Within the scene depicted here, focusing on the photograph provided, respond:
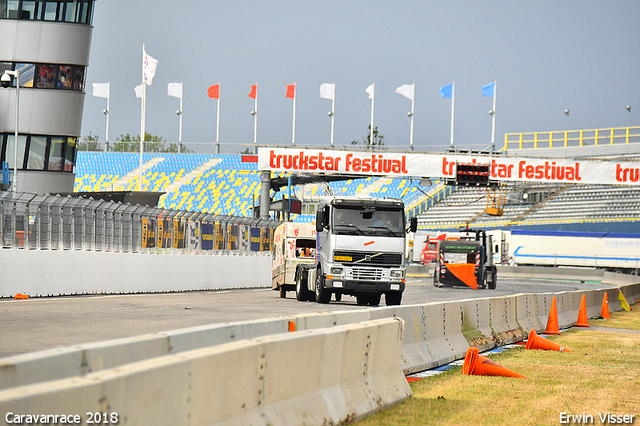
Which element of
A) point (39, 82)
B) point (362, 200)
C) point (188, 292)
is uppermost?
point (39, 82)

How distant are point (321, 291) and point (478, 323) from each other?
9.64 metres

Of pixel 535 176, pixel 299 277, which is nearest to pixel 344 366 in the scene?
pixel 299 277

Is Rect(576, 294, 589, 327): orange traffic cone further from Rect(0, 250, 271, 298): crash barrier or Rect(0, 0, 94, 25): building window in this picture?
Rect(0, 0, 94, 25): building window

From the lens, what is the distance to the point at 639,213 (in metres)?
64.2

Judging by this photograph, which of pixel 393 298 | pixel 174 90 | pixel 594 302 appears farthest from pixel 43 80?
pixel 174 90

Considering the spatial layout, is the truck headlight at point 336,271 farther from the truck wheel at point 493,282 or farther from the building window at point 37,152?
the building window at point 37,152

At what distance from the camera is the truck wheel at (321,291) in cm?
2394

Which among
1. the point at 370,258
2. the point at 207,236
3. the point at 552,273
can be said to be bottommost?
the point at 552,273

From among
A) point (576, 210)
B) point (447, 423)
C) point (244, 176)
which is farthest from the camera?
point (244, 176)

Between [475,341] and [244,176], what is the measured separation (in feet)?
210

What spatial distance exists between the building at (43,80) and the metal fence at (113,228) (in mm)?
12374

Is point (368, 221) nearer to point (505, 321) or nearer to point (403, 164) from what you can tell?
point (505, 321)

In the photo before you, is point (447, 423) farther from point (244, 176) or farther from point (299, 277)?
point (244, 176)

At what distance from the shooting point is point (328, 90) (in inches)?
2825
